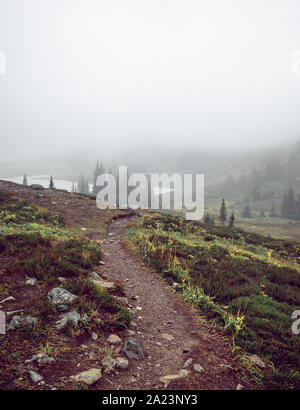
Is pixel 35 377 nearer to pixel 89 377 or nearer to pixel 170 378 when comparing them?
pixel 89 377

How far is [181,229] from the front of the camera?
22.6 metres

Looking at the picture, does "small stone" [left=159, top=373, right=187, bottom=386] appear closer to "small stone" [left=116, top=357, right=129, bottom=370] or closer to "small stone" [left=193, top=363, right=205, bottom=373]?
"small stone" [left=193, top=363, right=205, bottom=373]

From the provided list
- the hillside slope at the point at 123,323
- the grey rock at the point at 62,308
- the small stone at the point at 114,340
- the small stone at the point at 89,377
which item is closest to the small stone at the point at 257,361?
the hillside slope at the point at 123,323

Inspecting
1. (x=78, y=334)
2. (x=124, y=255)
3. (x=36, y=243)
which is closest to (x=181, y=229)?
(x=124, y=255)

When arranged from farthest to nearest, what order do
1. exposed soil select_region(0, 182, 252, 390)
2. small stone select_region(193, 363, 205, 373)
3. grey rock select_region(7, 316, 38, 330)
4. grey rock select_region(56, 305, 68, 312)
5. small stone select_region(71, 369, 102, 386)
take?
grey rock select_region(56, 305, 68, 312) < grey rock select_region(7, 316, 38, 330) < small stone select_region(193, 363, 205, 373) < exposed soil select_region(0, 182, 252, 390) < small stone select_region(71, 369, 102, 386)

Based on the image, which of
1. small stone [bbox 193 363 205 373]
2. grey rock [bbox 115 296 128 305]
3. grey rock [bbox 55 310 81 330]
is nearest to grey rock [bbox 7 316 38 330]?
grey rock [bbox 55 310 81 330]

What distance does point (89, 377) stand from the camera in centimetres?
384

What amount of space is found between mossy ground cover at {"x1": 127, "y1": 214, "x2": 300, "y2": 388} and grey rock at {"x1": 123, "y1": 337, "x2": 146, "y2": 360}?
7.84ft

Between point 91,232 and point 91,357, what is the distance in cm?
1387

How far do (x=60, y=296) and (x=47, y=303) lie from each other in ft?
1.61

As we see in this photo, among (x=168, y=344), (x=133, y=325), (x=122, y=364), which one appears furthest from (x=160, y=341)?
(x=122, y=364)

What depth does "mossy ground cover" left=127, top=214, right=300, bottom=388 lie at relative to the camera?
5.25 m

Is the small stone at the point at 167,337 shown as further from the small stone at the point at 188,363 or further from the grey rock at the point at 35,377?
the grey rock at the point at 35,377
